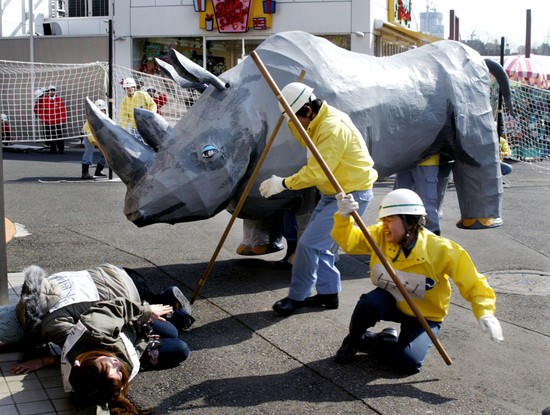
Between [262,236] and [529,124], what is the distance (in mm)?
10195

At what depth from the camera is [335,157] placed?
649 cm

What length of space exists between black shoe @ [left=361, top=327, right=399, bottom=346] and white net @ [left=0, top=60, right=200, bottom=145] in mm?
9836

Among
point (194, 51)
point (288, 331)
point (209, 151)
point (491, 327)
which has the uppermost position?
point (194, 51)

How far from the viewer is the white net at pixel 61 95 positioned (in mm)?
16277

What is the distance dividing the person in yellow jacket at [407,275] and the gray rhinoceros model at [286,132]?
71.2 inches

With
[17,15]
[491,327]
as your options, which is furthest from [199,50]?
[491,327]

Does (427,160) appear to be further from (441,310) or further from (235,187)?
(441,310)

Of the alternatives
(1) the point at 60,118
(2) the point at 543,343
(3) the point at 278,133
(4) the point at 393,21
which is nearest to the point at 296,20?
(4) the point at 393,21

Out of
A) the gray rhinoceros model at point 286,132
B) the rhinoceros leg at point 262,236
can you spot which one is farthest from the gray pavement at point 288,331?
the gray rhinoceros model at point 286,132

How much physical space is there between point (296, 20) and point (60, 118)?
21.1 feet

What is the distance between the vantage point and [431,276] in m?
5.49

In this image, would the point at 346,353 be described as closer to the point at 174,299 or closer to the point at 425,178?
the point at 174,299

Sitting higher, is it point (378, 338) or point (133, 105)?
point (133, 105)

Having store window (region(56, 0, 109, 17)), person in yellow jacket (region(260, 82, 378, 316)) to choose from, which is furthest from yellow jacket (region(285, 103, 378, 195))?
store window (region(56, 0, 109, 17))
